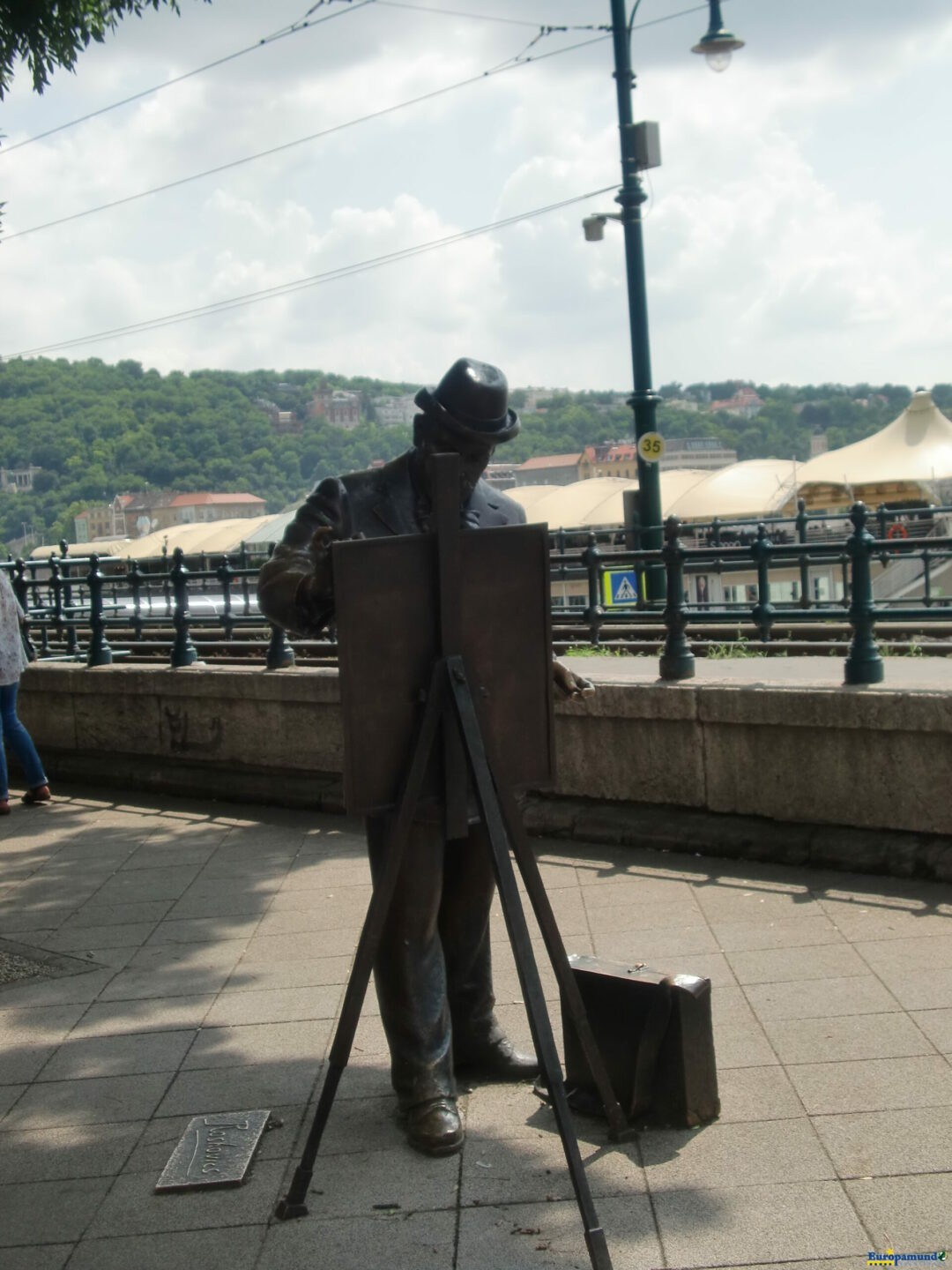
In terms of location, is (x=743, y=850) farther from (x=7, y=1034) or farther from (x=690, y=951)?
(x=7, y=1034)

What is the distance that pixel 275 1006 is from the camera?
531cm

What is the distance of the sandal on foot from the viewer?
995 cm

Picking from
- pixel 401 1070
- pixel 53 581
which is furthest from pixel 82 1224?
pixel 53 581

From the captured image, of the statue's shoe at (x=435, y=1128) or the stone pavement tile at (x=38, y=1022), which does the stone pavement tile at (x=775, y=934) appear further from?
the stone pavement tile at (x=38, y=1022)

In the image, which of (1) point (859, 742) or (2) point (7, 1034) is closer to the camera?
(2) point (7, 1034)

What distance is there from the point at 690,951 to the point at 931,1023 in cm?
119

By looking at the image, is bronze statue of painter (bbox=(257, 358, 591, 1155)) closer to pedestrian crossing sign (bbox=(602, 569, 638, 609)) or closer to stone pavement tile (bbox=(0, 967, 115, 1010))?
stone pavement tile (bbox=(0, 967, 115, 1010))

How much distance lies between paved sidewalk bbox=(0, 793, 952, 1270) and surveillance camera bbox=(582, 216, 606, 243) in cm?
1197

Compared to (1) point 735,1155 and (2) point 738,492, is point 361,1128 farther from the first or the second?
(2) point 738,492

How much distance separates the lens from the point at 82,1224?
3.67 meters

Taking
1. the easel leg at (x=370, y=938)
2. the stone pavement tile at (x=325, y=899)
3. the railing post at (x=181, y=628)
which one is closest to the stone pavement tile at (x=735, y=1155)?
the easel leg at (x=370, y=938)

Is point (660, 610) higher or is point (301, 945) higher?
point (660, 610)

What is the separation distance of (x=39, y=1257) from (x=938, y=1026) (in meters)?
2.74

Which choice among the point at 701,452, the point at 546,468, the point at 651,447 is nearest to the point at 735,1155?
the point at 651,447
